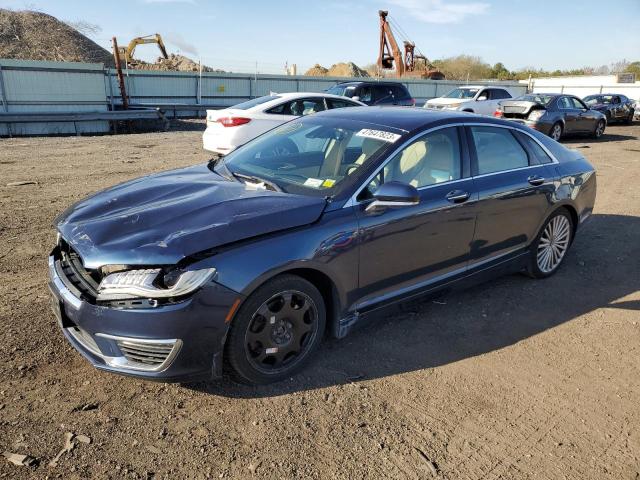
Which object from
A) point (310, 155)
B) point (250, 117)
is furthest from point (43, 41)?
point (310, 155)

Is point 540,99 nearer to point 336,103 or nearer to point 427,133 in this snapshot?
point 336,103

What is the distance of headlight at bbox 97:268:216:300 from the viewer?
2.71 m

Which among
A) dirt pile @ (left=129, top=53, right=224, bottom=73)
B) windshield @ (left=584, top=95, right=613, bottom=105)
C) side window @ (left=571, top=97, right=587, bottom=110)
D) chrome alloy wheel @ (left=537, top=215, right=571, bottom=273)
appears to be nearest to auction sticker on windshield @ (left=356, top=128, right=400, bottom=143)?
chrome alloy wheel @ (left=537, top=215, right=571, bottom=273)

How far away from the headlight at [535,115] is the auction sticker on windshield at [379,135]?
46.0 feet

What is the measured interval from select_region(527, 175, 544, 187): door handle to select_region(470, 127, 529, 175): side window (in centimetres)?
14

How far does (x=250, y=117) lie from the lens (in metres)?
10.9

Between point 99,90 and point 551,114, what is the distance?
53.3 ft

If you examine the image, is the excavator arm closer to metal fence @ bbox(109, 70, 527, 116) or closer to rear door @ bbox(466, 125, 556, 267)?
metal fence @ bbox(109, 70, 527, 116)

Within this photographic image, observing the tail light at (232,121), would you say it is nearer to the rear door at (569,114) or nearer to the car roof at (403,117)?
Answer: the car roof at (403,117)

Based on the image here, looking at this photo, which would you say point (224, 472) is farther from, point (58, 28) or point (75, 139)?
point (58, 28)

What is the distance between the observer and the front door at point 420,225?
351 centimetres

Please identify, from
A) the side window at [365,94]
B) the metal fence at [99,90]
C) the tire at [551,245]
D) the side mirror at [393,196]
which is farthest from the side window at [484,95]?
the side mirror at [393,196]

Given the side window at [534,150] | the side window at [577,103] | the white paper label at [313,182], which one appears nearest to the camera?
the white paper label at [313,182]

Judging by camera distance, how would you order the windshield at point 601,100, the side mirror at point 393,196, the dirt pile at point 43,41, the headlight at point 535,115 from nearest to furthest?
1. the side mirror at point 393,196
2. the headlight at point 535,115
3. the windshield at point 601,100
4. the dirt pile at point 43,41
